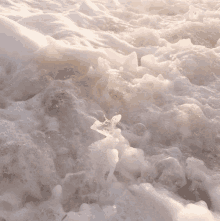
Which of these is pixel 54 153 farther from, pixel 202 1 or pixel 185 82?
pixel 202 1

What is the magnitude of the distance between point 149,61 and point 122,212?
2.09 metres

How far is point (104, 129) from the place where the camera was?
206 centimetres

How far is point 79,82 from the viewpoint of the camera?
8.50 ft

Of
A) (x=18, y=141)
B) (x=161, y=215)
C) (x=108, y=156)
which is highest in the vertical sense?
(x=18, y=141)

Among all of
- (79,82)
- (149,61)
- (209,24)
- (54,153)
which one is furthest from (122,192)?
(209,24)

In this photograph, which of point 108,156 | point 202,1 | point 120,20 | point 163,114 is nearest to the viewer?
point 108,156

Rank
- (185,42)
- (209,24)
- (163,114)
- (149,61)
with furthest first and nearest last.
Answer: (209,24)
(185,42)
(149,61)
(163,114)

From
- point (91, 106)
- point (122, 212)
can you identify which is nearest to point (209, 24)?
point (91, 106)

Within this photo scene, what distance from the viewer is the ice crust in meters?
1.64

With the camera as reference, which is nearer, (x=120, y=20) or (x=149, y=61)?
(x=149, y=61)

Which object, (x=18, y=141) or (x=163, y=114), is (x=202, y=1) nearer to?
(x=163, y=114)

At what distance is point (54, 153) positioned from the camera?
1.91m

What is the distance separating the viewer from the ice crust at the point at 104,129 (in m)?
1.64

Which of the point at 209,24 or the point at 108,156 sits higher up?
the point at 209,24
